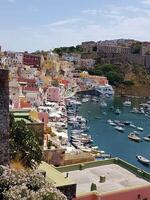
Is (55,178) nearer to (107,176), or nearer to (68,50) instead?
(107,176)

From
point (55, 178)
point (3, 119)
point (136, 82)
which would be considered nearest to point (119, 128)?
point (55, 178)

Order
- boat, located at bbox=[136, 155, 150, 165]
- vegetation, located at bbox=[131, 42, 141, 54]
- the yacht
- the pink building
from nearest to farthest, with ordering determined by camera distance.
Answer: boat, located at bbox=[136, 155, 150, 165] < the pink building < the yacht < vegetation, located at bbox=[131, 42, 141, 54]

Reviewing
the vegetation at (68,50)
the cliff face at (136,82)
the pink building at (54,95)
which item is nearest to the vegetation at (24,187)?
the pink building at (54,95)

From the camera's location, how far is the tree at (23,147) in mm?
13969

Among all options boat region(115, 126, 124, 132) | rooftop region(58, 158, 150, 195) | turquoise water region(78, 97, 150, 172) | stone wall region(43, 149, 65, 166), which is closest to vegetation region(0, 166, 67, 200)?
rooftop region(58, 158, 150, 195)

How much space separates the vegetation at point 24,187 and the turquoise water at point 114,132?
29.8m

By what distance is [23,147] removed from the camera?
1414 centimetres

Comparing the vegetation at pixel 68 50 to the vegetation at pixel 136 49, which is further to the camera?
the vegetation at pixel 68 50

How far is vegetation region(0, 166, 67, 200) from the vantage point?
9.44 metres

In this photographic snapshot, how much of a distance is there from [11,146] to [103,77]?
87.4m

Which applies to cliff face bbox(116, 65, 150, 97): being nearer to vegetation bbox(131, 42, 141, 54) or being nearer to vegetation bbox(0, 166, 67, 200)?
vegetation bbox(131, 42, 141, 54)

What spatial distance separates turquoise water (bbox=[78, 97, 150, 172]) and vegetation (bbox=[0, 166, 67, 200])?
29.8 metres

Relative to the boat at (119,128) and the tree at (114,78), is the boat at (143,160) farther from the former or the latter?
the tree at (114,78)

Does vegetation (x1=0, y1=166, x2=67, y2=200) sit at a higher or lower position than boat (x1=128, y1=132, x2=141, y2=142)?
higher
